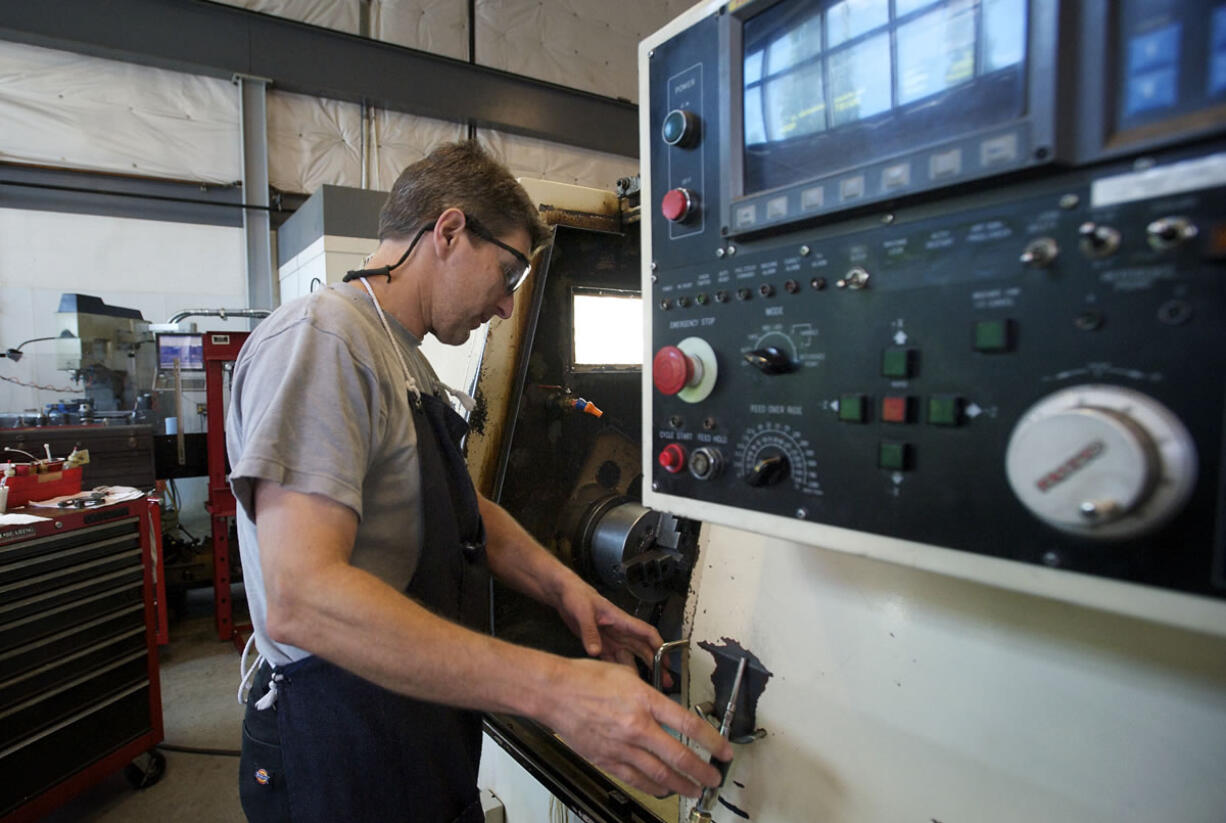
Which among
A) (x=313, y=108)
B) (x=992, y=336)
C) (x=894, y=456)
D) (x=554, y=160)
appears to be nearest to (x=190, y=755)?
(x=894, y=456)

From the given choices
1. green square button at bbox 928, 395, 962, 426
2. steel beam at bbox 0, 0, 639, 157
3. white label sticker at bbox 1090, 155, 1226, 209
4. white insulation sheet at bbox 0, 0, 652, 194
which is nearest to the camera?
white label sticker at bbox 1090, 155, 1226, 209

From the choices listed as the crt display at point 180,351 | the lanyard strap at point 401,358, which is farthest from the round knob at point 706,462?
the crt display at point 180,351

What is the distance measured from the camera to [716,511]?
649 mm

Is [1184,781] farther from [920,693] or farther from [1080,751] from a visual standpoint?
[920,693]

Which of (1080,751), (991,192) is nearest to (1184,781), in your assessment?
(1080,751)

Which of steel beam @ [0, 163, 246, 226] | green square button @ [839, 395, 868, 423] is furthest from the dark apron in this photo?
steel beam @ [0, 163, 246, 226]

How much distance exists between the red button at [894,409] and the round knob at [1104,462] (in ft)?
0.29

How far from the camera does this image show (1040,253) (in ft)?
1.42

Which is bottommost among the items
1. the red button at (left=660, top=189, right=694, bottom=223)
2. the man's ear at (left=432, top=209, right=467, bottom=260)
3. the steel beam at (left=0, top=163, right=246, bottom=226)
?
the red button at (left=660, top=189, right=694, bottom=223)

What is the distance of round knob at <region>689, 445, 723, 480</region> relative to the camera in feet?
2.10

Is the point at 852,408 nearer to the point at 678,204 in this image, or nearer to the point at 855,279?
Result: the point at 855,279

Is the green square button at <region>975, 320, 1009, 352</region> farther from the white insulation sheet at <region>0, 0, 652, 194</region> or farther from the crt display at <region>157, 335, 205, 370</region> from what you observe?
the white insulation sheet at <region>0, 0, 652, 194</region>

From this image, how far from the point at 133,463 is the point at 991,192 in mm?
3241

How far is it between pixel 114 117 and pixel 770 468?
4.10 metres
